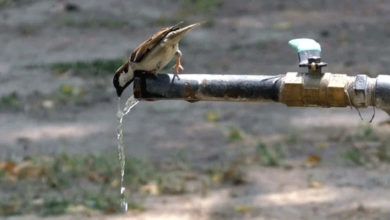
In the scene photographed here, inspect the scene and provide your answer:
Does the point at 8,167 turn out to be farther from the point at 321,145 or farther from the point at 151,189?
the point at 321,145

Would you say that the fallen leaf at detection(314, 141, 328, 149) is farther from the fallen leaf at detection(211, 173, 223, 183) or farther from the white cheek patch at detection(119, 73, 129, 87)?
the white cheek patch at detection(119, 73, 129, 87)

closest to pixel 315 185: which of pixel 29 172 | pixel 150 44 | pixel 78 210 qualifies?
pixel 78 210

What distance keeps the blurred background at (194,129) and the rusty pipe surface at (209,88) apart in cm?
237

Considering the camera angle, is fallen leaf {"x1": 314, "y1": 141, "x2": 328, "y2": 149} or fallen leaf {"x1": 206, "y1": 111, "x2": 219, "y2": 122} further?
fallen leaf {"x1": 206, "y1": 111, "x2": 219, "y2": 122}

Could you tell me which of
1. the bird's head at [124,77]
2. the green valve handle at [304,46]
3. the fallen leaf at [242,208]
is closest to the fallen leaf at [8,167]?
the fallen leaf at [242,208]

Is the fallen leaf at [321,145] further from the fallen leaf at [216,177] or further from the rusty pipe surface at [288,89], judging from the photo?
the rusty pipe surface at [288,89]

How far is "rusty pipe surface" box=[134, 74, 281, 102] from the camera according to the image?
2592 mm

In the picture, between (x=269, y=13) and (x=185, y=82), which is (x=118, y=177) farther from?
(x=269, y=13)

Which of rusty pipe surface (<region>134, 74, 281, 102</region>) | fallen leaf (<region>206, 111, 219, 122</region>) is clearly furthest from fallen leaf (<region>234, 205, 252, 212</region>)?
rusty pipe surface (<region>134, 74, 281, 102</region>)

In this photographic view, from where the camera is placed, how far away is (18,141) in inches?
276

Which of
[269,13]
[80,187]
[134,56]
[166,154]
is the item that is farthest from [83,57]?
[134,56]

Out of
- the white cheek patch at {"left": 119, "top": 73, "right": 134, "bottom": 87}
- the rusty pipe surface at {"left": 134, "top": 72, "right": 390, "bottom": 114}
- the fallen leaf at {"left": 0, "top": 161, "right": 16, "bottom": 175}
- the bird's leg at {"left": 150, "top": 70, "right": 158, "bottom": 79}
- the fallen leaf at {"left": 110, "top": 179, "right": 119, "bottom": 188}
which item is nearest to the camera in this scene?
the rusty pipe surface at {"left": 134, "top": 72, "right": 390, "bottom": 114}

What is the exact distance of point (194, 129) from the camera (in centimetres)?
706

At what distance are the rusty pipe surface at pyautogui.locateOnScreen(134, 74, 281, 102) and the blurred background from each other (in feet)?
7.76
